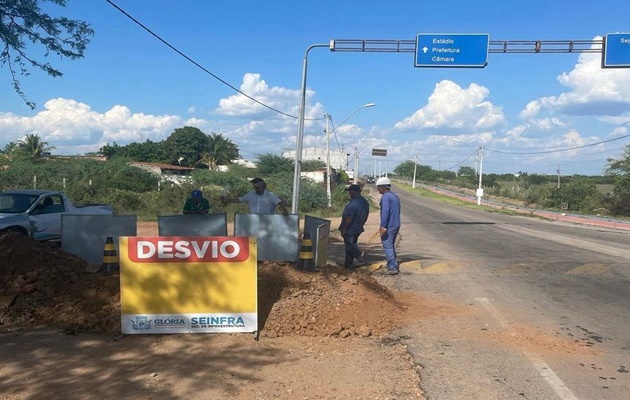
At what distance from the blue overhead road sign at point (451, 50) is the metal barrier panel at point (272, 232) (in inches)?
383

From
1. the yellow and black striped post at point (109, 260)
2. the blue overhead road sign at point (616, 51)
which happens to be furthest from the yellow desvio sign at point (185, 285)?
the blue overhead road sign at point (616, 51)

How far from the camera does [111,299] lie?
611 cm

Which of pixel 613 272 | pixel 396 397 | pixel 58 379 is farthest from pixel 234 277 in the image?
pixel 613 272

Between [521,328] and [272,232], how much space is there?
4.36 m

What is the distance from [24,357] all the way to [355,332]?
10.8ft

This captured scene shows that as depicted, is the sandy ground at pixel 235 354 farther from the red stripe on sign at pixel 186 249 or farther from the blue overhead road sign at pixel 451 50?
the blue overhead road sign at pixel 451 50

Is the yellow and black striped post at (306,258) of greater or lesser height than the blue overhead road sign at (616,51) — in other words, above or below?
below

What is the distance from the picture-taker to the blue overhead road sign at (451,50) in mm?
16578

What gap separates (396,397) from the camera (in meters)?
4.14

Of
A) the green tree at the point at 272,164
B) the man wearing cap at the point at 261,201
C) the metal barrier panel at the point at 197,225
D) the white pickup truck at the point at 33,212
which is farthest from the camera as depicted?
the green tree at the point at 272,164

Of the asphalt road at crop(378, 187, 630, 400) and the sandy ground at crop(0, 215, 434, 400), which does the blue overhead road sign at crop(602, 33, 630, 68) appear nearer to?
the asphalt road at crop(378, 187, 630, 400)

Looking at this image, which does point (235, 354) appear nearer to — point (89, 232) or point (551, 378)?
point (551, 378)

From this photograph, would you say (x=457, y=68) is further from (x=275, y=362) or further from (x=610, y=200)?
(x=610, y=200)

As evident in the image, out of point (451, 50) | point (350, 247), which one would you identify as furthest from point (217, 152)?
point (350, 247)
